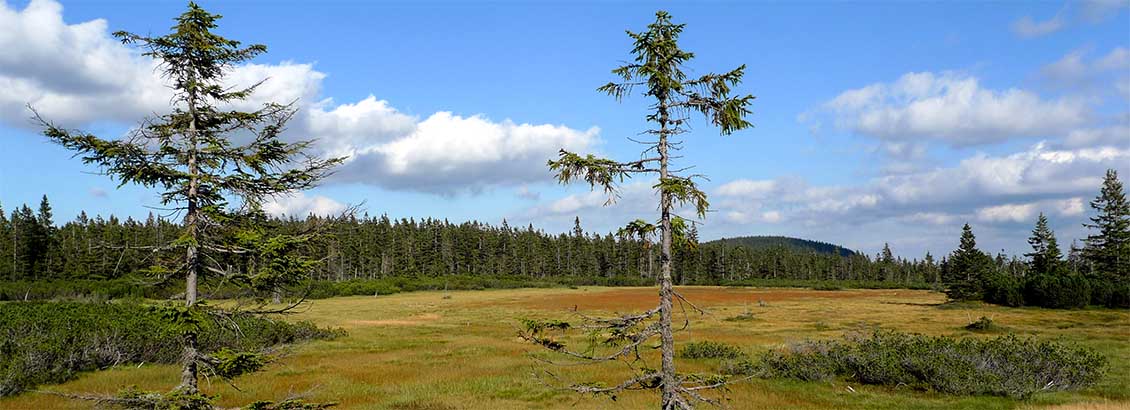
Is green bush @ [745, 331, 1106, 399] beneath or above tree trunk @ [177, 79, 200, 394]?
beneath

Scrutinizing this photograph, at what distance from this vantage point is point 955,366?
72.4 feet

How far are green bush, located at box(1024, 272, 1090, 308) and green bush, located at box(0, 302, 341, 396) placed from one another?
6935 centimetres

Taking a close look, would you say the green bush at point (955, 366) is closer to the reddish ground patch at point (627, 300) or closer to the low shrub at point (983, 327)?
the low shrub at point (983, 327)

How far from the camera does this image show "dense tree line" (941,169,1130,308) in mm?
64125

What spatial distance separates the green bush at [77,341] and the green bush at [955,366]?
65.3 feet

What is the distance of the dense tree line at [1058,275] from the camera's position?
6412cm

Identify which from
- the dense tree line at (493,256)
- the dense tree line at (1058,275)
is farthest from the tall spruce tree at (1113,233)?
the dense tree line at (493,256)

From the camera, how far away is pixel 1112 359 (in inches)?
1130

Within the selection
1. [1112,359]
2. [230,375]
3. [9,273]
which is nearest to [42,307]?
[230,375]

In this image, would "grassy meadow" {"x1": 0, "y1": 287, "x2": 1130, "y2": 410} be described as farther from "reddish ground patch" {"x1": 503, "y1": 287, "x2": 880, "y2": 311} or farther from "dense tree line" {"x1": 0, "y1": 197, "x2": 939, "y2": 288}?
"dense tree line" {"x1": 0, "y1": 197, "x2": 939, "y2": 288}

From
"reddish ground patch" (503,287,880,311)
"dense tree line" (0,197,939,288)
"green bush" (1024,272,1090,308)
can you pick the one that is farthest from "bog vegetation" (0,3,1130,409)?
"dense tree line" (0,197,939,288)

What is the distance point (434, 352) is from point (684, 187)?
27189mm

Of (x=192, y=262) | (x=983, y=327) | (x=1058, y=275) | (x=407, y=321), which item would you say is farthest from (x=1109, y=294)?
(x=192, y=262)

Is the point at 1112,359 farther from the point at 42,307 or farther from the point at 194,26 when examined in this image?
the point at 42,307
